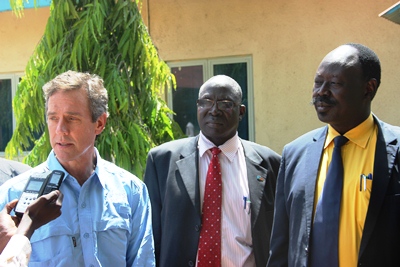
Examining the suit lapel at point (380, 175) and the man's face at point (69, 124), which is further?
the man's face at point (69, 124)

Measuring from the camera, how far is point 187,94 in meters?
7.20

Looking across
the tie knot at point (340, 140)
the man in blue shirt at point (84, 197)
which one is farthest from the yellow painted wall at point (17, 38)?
the tie knot at point (340, 140)

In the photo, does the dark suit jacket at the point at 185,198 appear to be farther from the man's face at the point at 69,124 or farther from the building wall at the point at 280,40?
the building wall at the point at 280,40

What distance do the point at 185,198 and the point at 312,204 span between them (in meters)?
0.99

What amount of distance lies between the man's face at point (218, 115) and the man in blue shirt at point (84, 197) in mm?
829

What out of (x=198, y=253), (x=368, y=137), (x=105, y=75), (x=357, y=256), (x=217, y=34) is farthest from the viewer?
(x=217, y=34)

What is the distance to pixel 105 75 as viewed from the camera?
436 cm

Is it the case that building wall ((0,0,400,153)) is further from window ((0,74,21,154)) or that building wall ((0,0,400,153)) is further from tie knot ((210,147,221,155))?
tie knot ((210,147,221,155))

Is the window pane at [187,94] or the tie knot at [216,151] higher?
the window pane at [187,94]

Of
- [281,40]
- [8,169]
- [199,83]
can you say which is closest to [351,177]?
[8,169]

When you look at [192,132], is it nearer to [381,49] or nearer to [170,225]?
[381,49]

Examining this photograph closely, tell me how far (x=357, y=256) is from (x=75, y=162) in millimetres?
1406

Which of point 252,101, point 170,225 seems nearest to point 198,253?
point 170,225

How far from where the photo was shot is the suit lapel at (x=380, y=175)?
2299 mm
